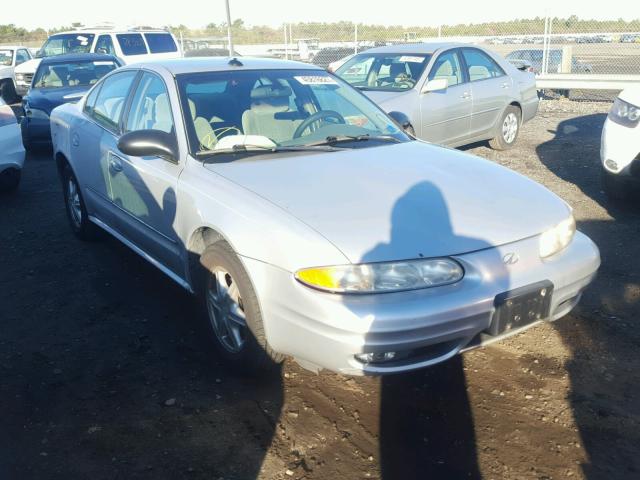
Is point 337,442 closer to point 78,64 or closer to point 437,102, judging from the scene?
point 437,102

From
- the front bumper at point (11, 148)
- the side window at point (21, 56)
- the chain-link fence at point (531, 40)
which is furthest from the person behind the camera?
the side window at point (21, 56)

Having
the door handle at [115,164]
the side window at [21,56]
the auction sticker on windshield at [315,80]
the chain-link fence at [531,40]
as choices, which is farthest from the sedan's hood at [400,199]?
the side window at [21,56]

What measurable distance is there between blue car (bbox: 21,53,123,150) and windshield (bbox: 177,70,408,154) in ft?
20.9

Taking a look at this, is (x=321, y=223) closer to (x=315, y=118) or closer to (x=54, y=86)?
(x=315, y=118)

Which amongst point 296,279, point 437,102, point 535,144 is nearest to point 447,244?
point 296,279

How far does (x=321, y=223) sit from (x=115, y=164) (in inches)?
85.4

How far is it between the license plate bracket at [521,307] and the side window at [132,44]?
1434cm

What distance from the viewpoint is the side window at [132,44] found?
15406 millimetres

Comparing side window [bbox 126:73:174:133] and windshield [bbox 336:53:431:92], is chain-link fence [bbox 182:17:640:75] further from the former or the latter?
side window [bbox 126:73:174:133]

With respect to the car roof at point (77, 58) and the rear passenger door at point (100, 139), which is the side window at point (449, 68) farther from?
the car roof at point (77, 58)

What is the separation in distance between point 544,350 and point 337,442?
144 cm

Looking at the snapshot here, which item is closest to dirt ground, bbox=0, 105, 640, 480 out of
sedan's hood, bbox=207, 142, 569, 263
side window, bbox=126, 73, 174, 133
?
sedan's hood, bbox=207, 142, 569, 263

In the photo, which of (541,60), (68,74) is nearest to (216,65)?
(68,74)

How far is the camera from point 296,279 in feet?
9.09
